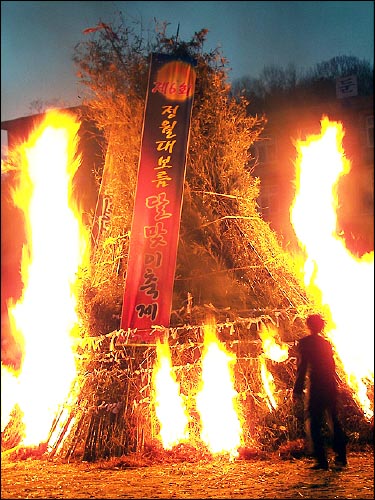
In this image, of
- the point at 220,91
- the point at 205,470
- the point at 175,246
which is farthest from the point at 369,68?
the point at 205,470

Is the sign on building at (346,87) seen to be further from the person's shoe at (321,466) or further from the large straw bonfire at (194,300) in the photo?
the person's shoe at (321,466)

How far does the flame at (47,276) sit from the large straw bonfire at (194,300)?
0.78 feet

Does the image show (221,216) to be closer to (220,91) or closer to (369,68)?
(220,91)

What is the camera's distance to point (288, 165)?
938 inches

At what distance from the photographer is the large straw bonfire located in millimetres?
7746

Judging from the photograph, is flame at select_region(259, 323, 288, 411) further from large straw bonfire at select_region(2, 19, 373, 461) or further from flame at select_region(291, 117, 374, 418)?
flame at select_region(291, 117, 374, 418)

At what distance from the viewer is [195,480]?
242 inches

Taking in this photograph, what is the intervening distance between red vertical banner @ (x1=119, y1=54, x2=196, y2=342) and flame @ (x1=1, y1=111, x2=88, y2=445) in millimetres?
1353

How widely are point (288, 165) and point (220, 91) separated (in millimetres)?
14458

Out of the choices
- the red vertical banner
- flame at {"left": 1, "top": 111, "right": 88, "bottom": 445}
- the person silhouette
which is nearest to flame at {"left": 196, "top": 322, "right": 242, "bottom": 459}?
the red vertical banner

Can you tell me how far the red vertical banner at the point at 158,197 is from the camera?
8.09m

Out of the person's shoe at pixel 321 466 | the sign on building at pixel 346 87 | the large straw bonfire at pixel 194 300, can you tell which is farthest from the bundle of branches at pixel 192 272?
the sign on building at pixel 346 87

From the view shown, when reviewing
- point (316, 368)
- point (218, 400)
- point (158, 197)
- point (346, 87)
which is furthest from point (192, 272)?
point (346, 87)

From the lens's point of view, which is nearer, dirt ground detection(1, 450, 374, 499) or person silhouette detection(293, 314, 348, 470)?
dirt ground detection(1, 450, 374, 499)
